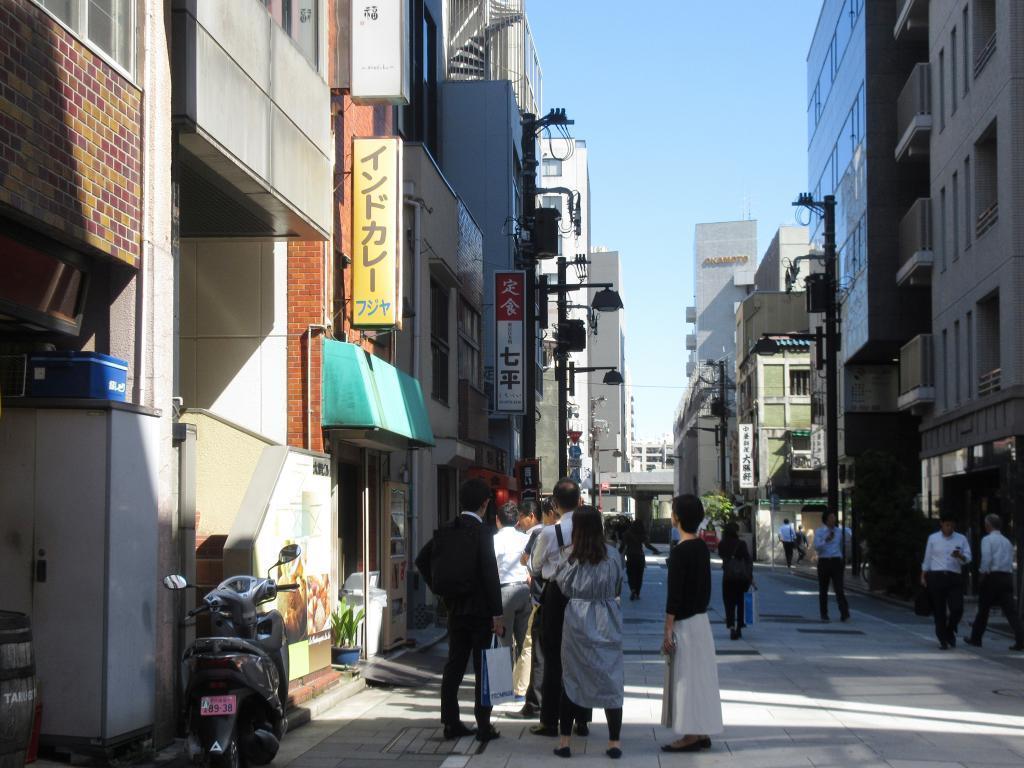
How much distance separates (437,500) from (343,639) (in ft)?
32.7

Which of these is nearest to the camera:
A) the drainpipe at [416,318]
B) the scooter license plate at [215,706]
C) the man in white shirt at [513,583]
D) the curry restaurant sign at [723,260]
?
the scooter license plate at [215,706]

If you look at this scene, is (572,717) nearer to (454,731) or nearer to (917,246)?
(454,731)

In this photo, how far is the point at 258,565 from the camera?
1098 cm

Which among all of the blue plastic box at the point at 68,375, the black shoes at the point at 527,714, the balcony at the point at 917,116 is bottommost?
the black shoes at the point at 527,714

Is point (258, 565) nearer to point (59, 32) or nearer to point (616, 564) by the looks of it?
point (616, 564)

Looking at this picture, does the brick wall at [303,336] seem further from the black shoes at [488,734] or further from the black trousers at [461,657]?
the black shoes at [488,734]

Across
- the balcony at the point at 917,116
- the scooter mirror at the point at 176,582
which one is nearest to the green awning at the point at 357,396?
the scooter mirror at the point at 176,582

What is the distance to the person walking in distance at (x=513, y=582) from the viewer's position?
38.7ft

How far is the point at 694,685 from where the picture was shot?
9672mm

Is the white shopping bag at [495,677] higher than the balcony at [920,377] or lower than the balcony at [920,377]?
lower

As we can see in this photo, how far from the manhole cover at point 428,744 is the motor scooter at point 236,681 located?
1270 millimetres

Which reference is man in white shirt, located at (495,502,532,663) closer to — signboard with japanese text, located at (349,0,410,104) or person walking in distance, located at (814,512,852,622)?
signboard with japanese text, located at (349,0,410,104)

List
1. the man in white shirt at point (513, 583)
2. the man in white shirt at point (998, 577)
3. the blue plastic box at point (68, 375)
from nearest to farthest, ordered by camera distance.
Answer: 1. the blue plastic box at point (68, 375)
2. the man in white shirt at point (513, 583)
3. the man in white shirt at point (998, 577)

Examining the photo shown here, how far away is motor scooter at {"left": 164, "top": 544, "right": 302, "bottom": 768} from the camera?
795 cm
